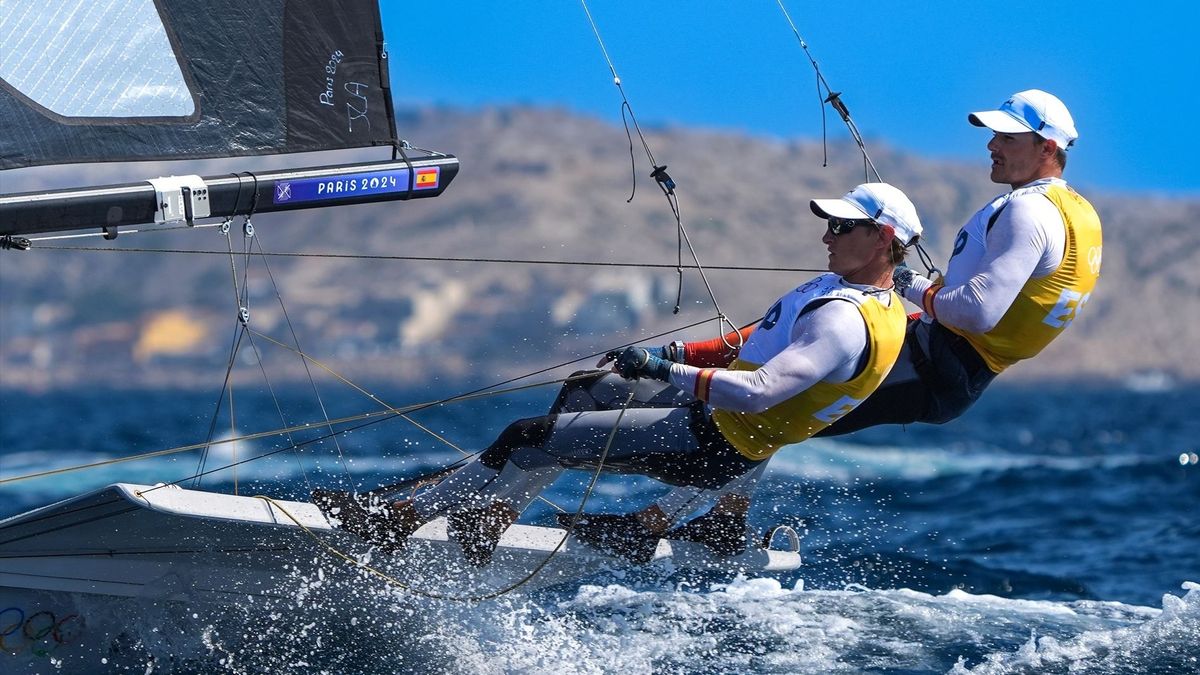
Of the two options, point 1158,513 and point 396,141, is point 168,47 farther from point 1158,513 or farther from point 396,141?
point 1158,513

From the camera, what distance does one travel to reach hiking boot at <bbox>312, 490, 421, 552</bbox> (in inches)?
162

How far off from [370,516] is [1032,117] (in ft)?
7.22

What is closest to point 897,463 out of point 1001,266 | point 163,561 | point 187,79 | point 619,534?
point 619,534

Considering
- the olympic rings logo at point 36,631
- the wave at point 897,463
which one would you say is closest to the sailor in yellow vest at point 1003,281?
the olympic rings logo at point 36,631

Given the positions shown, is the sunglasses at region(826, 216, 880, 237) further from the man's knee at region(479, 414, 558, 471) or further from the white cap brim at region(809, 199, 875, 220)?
the man's knee at region(479, 414, 558, 471)

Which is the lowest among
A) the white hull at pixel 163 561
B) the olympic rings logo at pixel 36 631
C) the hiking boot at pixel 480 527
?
the olympic rings logo at pixel 36 631

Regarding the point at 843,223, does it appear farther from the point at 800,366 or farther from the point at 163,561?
the point at 163,561

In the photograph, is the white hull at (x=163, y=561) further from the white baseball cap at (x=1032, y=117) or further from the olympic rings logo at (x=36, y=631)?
the white baseball cap at (x=1032, y=117)

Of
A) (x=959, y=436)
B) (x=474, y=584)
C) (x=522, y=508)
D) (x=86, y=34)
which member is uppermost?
(x=959, y=436)

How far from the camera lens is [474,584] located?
440 cm

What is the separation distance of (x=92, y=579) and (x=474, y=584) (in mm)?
1120

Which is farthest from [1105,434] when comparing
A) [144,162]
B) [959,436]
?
[144,162]

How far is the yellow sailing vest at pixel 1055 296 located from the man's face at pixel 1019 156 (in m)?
0.09

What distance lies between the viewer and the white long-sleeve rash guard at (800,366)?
11.7 feet
